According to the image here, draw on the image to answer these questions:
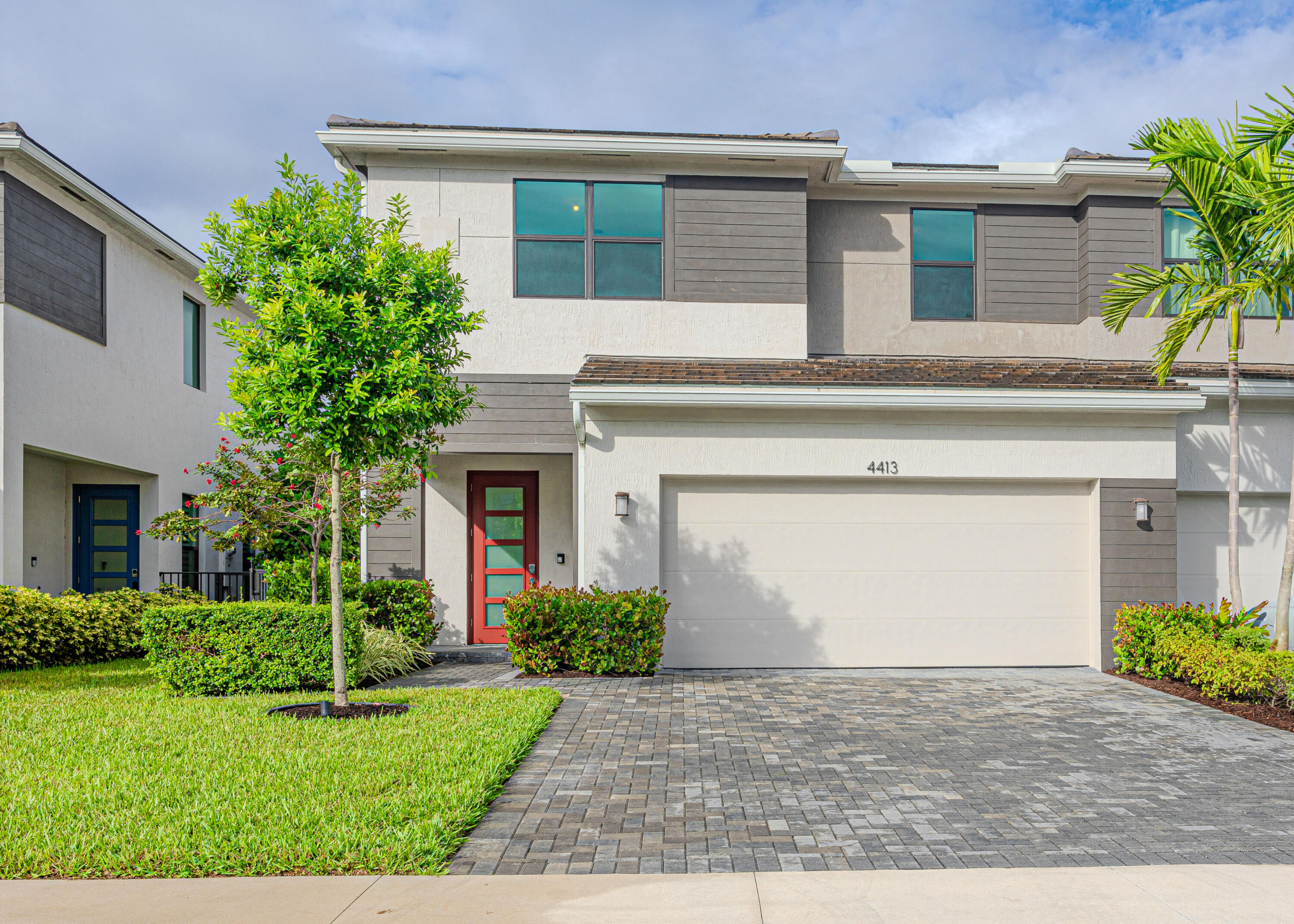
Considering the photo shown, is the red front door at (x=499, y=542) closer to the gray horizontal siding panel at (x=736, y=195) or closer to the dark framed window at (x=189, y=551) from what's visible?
the gray horizontal siding panel at (x=736, y=195)

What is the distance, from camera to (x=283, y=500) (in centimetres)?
1198

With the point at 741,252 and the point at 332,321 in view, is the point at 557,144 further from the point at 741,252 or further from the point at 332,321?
the point at 332,321

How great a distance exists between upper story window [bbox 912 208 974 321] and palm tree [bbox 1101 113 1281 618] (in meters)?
2.65

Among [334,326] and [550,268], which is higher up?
[550,268]

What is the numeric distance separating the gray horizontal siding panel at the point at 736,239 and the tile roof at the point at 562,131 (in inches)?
21.8

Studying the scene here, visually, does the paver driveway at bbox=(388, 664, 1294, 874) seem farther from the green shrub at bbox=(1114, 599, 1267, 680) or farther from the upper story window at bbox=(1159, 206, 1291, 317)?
the upper story window at bbox=(1159, 206, 1291, 317)

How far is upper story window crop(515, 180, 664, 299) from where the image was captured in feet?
39.1

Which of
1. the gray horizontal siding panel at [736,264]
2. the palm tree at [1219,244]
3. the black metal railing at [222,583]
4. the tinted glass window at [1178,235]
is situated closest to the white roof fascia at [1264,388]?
the palm tree at [1219,244]

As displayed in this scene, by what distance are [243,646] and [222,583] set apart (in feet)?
29.0

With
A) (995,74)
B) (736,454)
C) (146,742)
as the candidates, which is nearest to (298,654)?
(146,742)

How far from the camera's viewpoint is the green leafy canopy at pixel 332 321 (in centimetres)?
699

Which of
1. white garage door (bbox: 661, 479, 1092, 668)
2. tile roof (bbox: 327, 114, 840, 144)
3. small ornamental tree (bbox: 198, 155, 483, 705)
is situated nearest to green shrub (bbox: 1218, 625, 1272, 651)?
white garage door (bbox: 661, 479, 1092, 668)

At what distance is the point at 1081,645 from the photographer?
10.5 m

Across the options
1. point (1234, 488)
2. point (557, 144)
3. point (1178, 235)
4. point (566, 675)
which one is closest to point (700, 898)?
point (566, 675)
